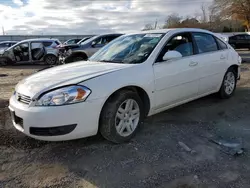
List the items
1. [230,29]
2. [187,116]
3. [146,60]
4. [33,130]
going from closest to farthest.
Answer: [33,130]
[146,60]
[187,116]
[230,29]

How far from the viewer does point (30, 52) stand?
583 inches

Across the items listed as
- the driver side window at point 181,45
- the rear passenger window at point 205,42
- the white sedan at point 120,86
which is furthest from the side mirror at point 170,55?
the rear passenger window at point 205,42

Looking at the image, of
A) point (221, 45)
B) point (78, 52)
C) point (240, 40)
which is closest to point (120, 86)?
point (221, 45)

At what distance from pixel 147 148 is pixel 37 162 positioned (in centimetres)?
136

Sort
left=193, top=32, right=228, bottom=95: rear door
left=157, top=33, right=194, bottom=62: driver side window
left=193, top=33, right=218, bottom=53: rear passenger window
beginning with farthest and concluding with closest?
left=193, top=33, right=218, bottom=53: rear passenger window, left=193, top=32, right=228, bottom=95: rear door, left=157, top=33, right=194, bottom=62: driver side window

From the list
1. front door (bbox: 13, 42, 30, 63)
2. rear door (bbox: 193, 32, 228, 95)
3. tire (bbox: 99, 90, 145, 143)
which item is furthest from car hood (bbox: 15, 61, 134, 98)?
front door (bbox: 13, 42, 30, 63)

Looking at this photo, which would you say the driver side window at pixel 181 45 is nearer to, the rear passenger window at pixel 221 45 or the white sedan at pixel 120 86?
the white sedan at pixel 120 86

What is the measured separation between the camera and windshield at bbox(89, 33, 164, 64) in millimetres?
4023

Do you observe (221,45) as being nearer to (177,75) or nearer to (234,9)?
(177,75)

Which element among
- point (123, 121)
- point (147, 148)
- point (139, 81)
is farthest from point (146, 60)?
point (147, 148)

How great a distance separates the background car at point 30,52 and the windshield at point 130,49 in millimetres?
10785

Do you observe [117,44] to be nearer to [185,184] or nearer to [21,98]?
[21,98]

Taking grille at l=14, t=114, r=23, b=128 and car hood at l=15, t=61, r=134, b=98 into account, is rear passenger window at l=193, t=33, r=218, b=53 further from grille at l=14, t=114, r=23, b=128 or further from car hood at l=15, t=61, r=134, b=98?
grille at l=14, t=114, r=23, b=128

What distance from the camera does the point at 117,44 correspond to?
15.5 ft
